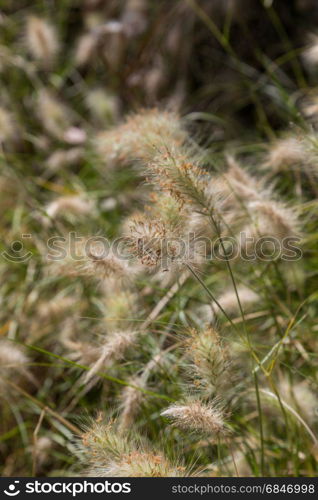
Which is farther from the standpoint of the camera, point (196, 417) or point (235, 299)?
point (235, 299)

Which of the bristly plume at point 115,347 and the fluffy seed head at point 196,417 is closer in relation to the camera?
the fluffy seed head at point 196,417

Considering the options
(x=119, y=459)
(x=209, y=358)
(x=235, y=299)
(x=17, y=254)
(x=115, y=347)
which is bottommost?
(x=119, y=459)

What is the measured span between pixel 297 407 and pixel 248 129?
5.41ft

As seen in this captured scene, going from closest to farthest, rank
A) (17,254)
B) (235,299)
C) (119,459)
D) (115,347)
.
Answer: (119,459)
(115,347)
(235,299)
(17,254)

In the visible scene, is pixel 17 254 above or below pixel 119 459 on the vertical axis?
above

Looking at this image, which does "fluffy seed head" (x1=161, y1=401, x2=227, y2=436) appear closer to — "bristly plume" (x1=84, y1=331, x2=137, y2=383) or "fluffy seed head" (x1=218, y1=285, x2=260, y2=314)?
"bristly plume" (x1=84, y1=331, x2=137, y2=383)

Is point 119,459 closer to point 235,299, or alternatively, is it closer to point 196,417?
point 196,417

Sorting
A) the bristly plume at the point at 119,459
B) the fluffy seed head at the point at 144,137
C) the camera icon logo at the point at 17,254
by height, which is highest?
the camera icon logo at the point at 17,254
